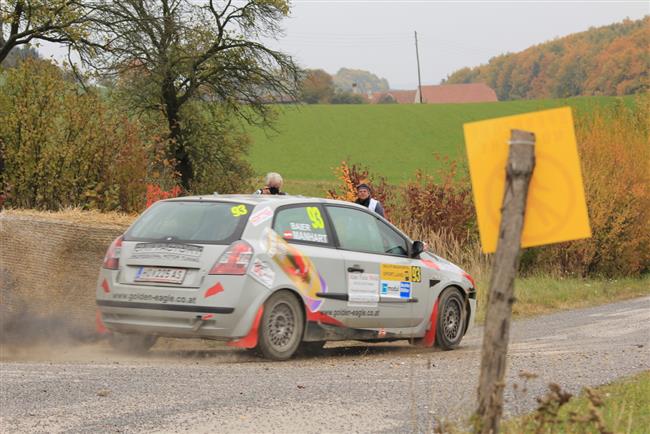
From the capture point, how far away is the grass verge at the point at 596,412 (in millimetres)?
4816

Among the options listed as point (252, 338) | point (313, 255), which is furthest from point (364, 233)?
point (252, 338)

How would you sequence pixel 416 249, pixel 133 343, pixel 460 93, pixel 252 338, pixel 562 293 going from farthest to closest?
pixel 460 93 < pixel 562 293 < pixel 416 249 < pixel 133 343 < pixel 252 338

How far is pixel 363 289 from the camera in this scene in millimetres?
12477

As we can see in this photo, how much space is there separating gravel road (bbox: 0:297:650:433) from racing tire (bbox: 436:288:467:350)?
0.77 ft

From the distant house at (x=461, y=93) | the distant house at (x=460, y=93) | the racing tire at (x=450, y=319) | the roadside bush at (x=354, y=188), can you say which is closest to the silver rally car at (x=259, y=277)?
the racing tire at (x=450, y=319)

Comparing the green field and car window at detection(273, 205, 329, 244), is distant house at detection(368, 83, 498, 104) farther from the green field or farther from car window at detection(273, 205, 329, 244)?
car window at detection(273, 205, 329, 244)

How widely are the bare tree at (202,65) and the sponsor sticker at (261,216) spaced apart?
28.4m

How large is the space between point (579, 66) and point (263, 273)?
11960 cm

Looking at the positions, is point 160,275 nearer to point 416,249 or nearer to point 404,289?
point 404,289

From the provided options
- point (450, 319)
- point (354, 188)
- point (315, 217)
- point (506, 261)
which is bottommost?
point (450, 319)

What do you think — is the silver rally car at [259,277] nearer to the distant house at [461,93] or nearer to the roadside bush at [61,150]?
the roadside bush at [61,150]

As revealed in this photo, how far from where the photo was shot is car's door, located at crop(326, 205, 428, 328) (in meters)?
12.4

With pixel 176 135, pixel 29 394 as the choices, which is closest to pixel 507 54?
pixel 176 135

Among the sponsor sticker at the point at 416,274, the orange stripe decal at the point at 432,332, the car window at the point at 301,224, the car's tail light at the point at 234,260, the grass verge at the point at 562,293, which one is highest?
the car window at the point at 301,224
